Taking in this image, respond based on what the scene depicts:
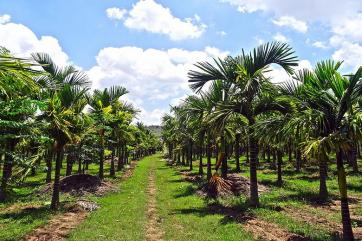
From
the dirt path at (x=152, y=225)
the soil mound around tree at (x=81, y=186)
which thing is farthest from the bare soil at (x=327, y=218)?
the soil mound around tree at (x=81, y=186)

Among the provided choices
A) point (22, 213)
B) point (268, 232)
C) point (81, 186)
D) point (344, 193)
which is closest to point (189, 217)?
point (268, 232)

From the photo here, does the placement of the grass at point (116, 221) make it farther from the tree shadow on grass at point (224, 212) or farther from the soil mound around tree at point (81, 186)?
the tree shadow on grass at point (224, 212)

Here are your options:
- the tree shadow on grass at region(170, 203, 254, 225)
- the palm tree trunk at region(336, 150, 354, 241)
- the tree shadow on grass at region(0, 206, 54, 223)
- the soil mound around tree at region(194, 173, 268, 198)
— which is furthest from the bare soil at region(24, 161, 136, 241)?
the palm tree trunk at region(336, 150, 354, 241)

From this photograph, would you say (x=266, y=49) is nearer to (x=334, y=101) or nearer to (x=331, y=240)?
(x=334, y=101)

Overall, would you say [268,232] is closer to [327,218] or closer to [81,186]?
[327,218]

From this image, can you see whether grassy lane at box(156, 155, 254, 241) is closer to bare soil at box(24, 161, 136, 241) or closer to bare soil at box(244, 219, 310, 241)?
bare soil at box(244, 219, 310, 241)

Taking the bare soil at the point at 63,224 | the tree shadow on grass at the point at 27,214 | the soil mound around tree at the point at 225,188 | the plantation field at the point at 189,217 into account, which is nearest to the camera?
the bare soil at the point at 63,224

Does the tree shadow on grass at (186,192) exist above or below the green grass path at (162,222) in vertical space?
above

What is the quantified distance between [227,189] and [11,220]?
40.4 feet

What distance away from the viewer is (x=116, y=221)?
16.2 meters


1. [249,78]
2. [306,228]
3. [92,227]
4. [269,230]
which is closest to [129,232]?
[92,227]

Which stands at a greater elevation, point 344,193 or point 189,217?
point 344,193

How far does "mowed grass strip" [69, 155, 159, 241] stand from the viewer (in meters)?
13.5

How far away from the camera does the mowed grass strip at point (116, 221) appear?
13.5 m
